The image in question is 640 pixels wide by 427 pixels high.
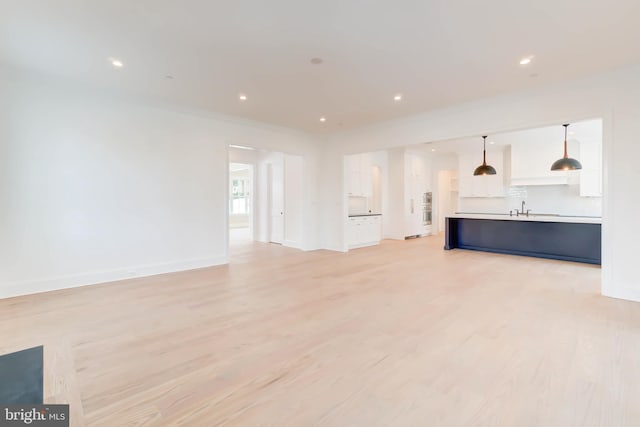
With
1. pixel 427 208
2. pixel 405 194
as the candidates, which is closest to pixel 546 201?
pixel 427 208

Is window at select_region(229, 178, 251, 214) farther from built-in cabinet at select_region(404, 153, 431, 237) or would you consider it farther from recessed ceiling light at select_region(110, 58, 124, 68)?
recessed ceiling light at select_region(110, 58, 124, 68)

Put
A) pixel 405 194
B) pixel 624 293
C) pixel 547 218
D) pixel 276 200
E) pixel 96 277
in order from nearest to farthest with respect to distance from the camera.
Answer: pixel 624 293, pixel 96 277, pixel 547 218, pixel 276 200, pixel 405 194

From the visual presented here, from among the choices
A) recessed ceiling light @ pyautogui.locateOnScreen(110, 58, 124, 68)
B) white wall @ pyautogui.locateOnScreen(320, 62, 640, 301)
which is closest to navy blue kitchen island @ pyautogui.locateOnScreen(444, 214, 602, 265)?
white wall @ pyautogui.locateOnScreen(320, 62, 640, 301)

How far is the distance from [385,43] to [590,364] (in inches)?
131

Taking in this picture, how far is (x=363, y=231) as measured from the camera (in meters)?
8.10

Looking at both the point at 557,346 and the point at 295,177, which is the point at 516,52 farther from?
the point at 295,177

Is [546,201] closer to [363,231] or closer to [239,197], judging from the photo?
[363,231]

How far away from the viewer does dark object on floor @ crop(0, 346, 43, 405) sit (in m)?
1.24

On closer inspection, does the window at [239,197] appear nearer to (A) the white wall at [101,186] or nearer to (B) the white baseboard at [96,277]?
(A) the white wall at [101,186]

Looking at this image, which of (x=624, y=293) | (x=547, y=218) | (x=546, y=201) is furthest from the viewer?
(x=546, y=201)

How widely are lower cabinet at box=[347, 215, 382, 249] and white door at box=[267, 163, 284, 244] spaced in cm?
201

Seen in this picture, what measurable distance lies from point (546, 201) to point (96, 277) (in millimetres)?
10737

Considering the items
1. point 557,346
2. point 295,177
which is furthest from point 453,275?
point 295,177

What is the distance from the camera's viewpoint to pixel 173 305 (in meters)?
3.57
